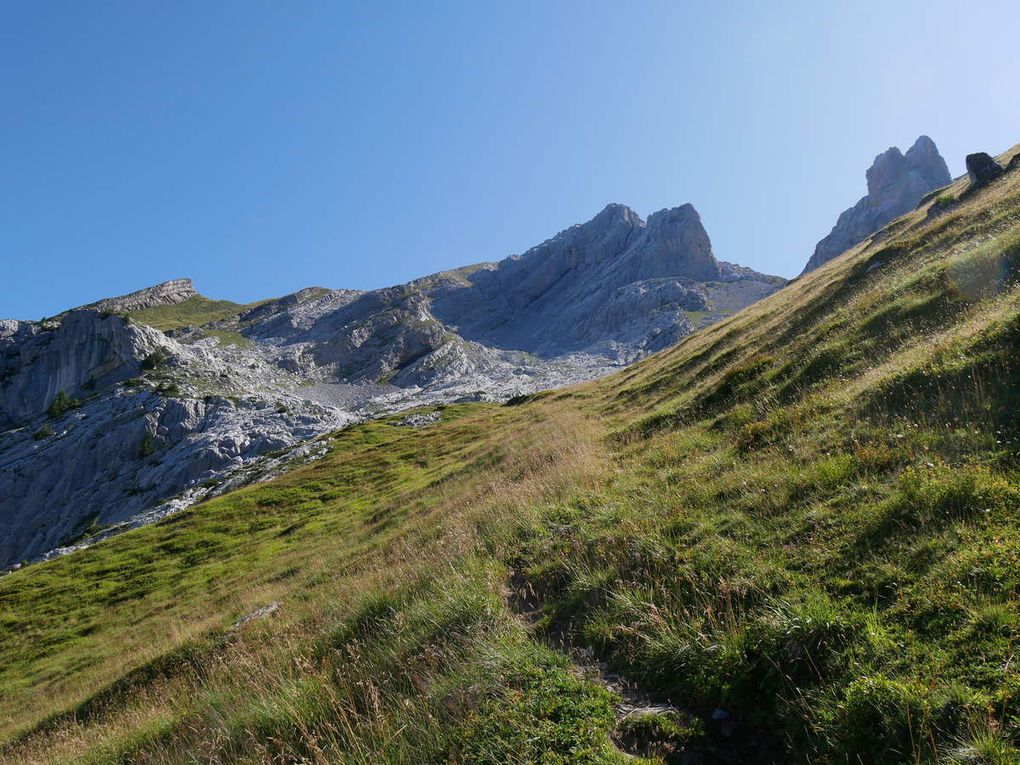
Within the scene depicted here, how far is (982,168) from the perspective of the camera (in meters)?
37.2

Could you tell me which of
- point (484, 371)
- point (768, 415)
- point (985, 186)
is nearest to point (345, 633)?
point (768, 415)

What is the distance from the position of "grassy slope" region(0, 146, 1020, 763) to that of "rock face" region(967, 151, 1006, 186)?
23151 millimetres

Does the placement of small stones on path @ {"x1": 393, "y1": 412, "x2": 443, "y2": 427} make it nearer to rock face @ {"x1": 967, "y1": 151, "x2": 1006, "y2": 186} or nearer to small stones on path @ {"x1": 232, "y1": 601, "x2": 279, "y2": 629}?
small stones on path @ {"x1": 232, "y1": 601, "x2": 279, "y2": 629}

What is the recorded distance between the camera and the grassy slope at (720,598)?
5207mm

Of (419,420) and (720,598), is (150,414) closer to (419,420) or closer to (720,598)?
(419,420)

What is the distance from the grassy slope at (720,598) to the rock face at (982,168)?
23151mm

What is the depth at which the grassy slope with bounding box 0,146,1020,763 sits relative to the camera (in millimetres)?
5207

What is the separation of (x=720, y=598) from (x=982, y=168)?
47470mm

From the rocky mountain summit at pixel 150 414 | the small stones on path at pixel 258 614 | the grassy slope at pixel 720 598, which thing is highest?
the rocky mountain summit at pixel 150 414

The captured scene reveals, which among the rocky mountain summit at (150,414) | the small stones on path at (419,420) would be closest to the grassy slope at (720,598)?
the rocky mountain summit at (150,414)

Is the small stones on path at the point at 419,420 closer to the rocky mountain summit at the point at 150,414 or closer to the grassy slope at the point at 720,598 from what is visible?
the rocky mountain summit at the point at 150,414

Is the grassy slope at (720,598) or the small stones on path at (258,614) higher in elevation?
the grassy slope at (720,598)

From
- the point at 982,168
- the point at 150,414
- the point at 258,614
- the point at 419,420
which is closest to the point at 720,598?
the point at 258,614

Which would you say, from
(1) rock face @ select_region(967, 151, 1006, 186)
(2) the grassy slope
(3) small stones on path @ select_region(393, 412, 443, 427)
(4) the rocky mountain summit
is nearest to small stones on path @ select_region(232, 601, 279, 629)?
(2) the grassy slope
